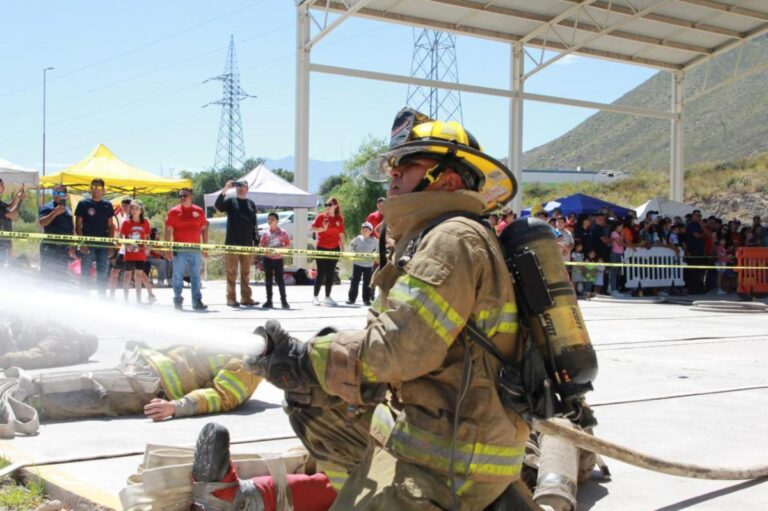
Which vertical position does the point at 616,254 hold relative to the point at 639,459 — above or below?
A: above

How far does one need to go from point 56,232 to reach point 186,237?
1.73m

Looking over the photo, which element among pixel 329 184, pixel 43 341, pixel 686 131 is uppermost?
pixel 686 131

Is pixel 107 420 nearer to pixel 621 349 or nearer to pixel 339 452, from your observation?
pixel 339 452

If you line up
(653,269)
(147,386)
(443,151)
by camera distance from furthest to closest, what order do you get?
(653,269) < (147,386) < (443,151)

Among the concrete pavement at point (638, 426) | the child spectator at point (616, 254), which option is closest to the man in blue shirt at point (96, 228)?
the concrete pavement at point (638, 426)

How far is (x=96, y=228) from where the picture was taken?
1084cm

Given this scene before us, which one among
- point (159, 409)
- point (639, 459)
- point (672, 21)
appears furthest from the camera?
A: point (672, 21)

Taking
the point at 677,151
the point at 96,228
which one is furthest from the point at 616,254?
the point at 96,228

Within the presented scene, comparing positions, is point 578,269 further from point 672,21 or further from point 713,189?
point 713,189

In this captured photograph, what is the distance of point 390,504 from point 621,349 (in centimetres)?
686

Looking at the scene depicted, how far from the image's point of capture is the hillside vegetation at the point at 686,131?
283ft

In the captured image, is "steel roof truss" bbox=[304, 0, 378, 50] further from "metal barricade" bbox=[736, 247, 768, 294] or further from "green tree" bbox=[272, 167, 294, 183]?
"green tree" bbox=[272, 167, 294, 183]

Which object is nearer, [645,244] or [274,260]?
[274,260]

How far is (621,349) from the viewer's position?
850cm
